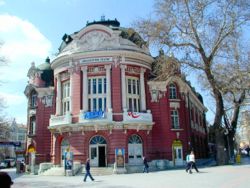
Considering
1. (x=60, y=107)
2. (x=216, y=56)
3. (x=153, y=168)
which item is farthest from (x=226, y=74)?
(x=60, y=107)

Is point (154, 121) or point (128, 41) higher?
point (128, 41)

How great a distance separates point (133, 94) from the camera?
34.7 m

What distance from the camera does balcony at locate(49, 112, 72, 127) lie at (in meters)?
32.9

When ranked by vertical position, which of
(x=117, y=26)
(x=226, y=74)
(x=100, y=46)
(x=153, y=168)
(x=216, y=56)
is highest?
(x=117, y=26)

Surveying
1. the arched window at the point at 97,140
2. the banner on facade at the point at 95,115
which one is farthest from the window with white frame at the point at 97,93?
the arched window at the point at 97,140

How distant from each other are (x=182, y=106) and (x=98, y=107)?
10481 mm

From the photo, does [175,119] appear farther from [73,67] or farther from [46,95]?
[46,95]

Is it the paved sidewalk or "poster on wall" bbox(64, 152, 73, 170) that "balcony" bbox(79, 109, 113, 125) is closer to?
"poster on wall" bbox(64, 152, 73, 170)

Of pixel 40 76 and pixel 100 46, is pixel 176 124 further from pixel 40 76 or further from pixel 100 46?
pixel 40 76

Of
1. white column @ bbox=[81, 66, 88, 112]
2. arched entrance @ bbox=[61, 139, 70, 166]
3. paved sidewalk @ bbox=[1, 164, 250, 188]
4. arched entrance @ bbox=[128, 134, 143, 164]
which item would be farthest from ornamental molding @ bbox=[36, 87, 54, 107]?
paved sidewalk @ bbox=[1, 164, 250, 188]

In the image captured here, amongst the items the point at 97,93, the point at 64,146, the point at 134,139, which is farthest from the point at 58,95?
the point at 134,139

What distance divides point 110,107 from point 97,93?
2413 millimetres

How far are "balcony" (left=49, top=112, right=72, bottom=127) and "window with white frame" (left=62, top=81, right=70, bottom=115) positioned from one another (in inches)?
59.5

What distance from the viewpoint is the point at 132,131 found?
32.9 metres
